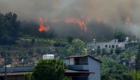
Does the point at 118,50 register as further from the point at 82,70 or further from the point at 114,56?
the point at 82,70

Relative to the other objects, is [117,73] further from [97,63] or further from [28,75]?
[28,75]

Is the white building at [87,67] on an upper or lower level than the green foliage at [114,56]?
lower

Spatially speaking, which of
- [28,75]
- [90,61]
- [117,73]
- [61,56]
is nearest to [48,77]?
[28,75]

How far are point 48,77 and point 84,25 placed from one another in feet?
126

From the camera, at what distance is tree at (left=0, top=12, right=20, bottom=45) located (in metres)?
43.0

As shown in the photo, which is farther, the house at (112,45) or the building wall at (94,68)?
the house at (112,45)

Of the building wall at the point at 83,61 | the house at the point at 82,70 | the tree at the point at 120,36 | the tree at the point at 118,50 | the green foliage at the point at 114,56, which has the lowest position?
the house at the point at 82,70

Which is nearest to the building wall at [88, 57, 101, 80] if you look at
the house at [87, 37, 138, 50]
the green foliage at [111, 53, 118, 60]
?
the green foliage at [111, 53, 118, 60]

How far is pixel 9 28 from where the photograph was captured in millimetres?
44219

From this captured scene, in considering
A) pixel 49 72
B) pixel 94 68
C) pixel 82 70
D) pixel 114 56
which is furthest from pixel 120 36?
pixel 49 72

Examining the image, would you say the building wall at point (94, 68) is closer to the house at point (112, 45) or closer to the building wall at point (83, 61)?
the building wall at point (83, 61)

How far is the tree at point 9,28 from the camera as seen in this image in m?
43.0

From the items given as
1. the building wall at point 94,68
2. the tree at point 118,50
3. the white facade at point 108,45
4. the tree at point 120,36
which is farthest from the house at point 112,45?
the building wall at point 94,68

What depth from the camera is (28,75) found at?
17.3 metres
